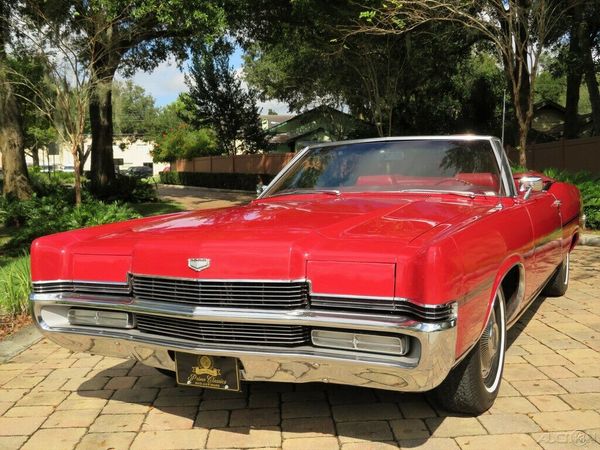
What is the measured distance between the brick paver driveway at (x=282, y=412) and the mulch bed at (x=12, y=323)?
0.83m

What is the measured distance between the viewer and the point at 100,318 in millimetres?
3041

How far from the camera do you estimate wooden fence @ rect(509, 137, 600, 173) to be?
53.7 feet

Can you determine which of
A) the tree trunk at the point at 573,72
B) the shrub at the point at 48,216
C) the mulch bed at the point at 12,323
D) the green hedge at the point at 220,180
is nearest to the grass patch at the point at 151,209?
the shrub at the point at 48,216

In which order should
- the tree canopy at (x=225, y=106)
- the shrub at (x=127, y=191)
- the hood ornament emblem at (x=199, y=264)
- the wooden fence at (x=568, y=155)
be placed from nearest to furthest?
the hood ornament emblem at (x=199, y=264) < the wooden fence at (x=568, y=155) < the shrub at (x=127, y=191) < the tree canopy at (x=225, y=106)

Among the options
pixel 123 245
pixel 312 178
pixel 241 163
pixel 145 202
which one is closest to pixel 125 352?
pixel 123 245

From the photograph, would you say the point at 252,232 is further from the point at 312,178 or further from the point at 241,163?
the point at 241,163

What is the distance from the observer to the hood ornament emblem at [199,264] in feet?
8.87

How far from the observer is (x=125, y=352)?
3012mm

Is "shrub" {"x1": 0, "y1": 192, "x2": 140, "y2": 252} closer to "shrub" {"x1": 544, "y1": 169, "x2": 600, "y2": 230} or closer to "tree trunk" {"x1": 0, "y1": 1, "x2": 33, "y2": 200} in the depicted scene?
"tree trunk" {"x1": 0, "y1": 1, "x2": 33, "y2": 200}

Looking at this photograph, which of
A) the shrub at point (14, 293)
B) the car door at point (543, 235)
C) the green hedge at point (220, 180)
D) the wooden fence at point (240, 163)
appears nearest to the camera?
the car door at point (543, 235)

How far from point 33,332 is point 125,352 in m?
2.50

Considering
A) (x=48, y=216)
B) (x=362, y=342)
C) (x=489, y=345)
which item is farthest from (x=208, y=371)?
(x=48, y=216)

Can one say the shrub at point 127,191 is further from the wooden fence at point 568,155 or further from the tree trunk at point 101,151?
the wooden fence at point 568,155

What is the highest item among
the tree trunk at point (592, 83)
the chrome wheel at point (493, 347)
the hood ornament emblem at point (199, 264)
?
the tree trunk at point (592, 83)
